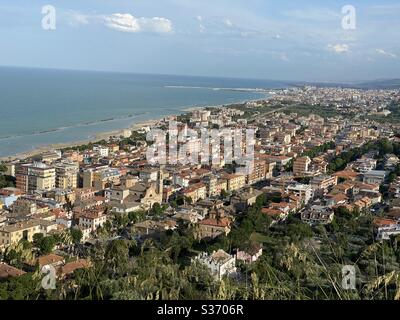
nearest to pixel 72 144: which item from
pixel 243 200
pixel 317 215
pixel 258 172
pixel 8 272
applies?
pixel 258 172

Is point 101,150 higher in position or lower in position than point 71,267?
higher

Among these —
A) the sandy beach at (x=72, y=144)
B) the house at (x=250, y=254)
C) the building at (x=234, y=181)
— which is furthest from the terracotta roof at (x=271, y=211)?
the sandy beach at (x=72, y=144)

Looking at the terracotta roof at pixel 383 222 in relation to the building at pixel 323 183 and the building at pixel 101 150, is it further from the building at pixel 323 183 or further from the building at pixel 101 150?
the building at pixel 101 150

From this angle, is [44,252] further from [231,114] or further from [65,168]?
[231,114]

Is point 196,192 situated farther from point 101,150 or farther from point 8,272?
point 8,272
